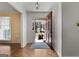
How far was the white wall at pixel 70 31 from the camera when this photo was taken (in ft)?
13.2

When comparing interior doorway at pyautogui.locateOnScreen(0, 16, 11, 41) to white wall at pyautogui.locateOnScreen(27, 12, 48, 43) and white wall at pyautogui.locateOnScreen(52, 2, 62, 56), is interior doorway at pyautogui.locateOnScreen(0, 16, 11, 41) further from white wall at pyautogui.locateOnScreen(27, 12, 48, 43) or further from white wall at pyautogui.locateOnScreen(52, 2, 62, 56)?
white wall at pyautogui.locateOnScreen(52, 2, 62, 56)

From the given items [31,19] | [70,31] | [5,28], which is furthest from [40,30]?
[70,31]

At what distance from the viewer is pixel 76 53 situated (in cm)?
401

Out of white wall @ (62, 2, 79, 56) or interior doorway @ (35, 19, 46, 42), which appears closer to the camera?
white wall @ (62, 2, 79, 56)

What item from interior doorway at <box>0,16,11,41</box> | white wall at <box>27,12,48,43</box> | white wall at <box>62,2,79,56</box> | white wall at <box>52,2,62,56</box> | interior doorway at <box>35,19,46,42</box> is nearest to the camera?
white wall at <box>62,2,79,56</box>

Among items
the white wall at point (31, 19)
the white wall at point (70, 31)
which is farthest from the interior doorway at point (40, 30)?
the white wall at point (70, 31)

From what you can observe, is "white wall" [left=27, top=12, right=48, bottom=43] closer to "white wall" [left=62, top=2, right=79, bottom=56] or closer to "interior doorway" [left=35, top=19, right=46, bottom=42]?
"interior doorway" [left=35, top=19, right=46, bottom=42]

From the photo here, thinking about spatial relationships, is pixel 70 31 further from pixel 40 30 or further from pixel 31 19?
pixel 40 30

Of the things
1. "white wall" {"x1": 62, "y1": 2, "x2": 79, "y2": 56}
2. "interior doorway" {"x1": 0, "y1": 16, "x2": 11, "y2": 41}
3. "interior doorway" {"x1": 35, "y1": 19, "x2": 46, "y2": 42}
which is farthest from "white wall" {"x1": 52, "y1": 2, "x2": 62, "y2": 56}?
"interior doorway" {"x1": 35, "y1": 19, "x2": 46, "y2": 42}

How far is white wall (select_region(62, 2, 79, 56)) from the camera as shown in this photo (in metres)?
4.01

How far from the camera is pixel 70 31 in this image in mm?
4137

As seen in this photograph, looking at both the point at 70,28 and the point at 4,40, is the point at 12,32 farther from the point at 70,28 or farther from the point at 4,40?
the point at 70,28

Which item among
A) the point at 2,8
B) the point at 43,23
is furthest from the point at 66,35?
the point at 43,23

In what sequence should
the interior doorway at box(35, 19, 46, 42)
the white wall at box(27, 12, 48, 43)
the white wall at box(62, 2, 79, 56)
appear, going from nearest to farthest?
the white wall at box(62, 2, 79, 56), the white wall at box(27, 12, 48, 43), the interior doorway at box(35, 19, 46, 42)
